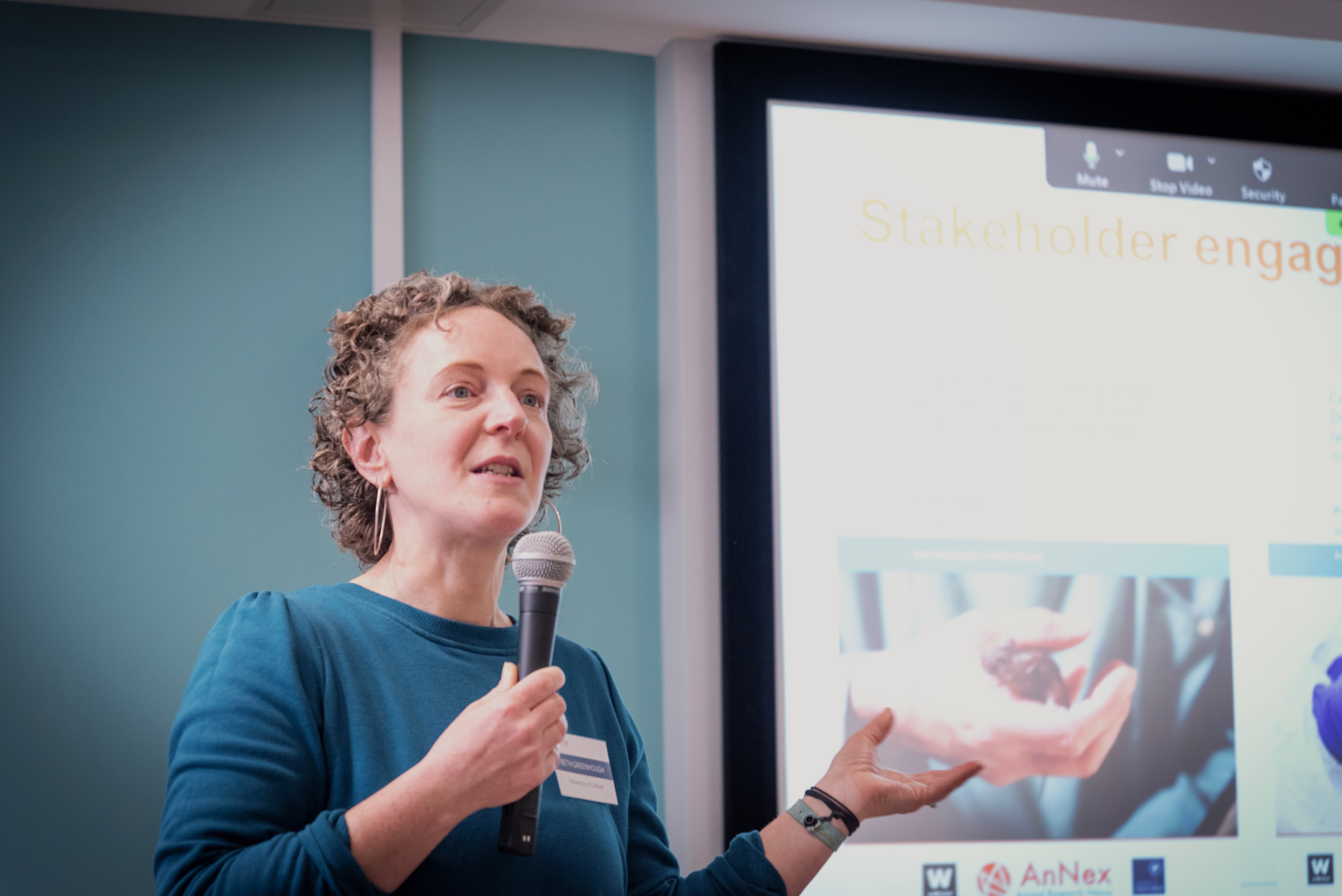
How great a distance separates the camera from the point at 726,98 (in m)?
2.68

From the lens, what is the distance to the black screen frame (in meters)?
2.54

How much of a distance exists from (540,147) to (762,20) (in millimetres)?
522

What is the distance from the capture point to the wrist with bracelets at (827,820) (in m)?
1.84

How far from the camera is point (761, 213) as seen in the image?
2650mm

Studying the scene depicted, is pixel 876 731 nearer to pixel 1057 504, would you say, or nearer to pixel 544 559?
pixel 544 559

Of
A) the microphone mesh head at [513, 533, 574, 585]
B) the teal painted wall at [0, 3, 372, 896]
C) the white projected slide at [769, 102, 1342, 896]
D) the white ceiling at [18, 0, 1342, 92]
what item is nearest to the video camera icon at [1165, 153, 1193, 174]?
the white projected slide at [769, 102, 1342, 896]

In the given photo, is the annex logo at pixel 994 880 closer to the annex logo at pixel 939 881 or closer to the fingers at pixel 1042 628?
the annex logo at pixel 939 881

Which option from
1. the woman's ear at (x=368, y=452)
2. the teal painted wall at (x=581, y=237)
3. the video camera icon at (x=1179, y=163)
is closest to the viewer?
the woman's ear at (x=368, y=452)

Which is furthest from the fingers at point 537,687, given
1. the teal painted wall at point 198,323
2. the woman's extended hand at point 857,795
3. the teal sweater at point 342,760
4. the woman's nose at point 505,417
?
the teal painted wall at point 198,323

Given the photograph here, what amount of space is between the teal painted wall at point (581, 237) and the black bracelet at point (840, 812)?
0.75 meters

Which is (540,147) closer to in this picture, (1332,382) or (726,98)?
(726,98)

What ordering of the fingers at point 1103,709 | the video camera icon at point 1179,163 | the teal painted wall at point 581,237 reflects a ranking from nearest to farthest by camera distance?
the teal painted wall at point 581,237 < the fingers at point 1103,709 < the video camera icon at point 1179,163

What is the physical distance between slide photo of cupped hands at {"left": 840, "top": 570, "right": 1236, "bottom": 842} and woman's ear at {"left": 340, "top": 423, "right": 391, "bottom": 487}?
119 cm

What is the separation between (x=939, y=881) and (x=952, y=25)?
175cm
